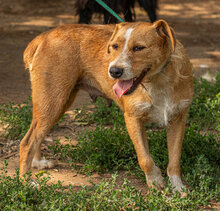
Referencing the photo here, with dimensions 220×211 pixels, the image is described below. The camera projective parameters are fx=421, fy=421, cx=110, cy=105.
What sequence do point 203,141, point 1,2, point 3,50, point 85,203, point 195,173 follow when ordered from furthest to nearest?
point 1,2
point 3,50
point 203,141
point 195,173
point 85,203

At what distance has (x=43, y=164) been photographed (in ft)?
14.8

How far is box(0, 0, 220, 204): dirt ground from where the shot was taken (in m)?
6.26

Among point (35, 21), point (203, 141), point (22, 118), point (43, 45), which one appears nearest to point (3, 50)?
point (35, 21)

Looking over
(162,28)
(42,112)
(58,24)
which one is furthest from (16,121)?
(58,24)

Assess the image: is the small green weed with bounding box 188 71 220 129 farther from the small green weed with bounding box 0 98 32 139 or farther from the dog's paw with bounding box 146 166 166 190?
the small green weed with bounding box 0 98 32 139

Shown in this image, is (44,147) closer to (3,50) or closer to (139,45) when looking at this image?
(139,45)

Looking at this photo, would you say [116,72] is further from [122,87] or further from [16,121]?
[16,121]

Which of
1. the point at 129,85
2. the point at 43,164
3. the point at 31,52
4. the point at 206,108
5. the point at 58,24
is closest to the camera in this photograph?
the point at 129,85

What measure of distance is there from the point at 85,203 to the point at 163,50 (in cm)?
143

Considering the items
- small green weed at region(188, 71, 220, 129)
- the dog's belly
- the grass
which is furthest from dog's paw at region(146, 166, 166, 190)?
small green weed at region(188, 71, 220, 129)

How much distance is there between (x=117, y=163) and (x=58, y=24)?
730 cm

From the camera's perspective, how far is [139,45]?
3510mm

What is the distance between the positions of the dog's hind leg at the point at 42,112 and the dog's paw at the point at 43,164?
0.29 meters

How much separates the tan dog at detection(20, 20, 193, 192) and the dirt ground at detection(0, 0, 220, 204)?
51 centimetres
